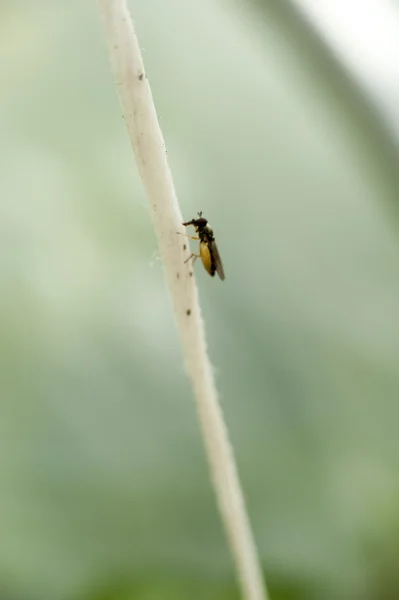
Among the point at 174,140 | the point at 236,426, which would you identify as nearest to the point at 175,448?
the point at 236,426

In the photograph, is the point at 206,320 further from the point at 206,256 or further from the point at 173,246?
the point at 173,246

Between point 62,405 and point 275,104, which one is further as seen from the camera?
point 275,104

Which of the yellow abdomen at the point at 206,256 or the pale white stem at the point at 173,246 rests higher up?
the yellow abdomen at the point at 206,256

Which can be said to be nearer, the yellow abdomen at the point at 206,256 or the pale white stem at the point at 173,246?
the pale white stem at the point at 173,246

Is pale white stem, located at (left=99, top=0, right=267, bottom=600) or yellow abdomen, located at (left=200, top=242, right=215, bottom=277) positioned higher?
yellow abdomen, located at (left=200, top=242, right=215, bottom=277)

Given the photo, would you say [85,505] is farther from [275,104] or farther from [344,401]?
[275,104]

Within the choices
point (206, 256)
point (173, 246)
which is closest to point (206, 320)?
point (206, 256)

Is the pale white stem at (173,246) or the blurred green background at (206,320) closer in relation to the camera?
the pale white stem at (173,246)
